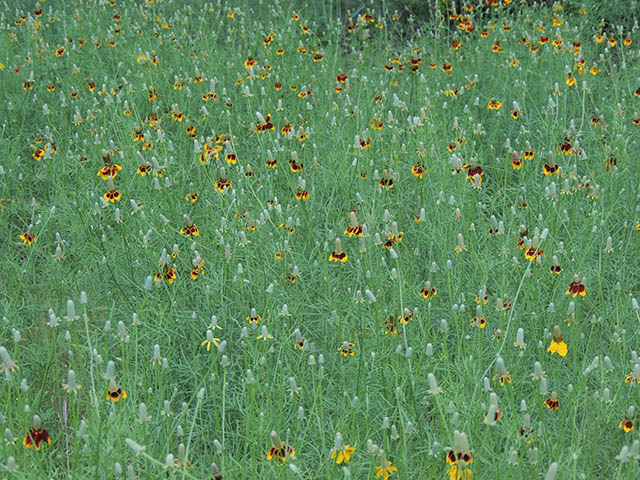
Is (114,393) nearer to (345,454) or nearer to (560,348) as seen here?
(345,454)

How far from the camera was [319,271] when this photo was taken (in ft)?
12.5

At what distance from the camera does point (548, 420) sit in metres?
2.97

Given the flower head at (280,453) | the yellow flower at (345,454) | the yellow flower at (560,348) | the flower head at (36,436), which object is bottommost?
the yellow flower at (345,454)

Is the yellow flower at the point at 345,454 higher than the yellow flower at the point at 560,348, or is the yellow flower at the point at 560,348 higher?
the yellow flower at the point at 560,348

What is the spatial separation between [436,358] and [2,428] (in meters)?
1.57

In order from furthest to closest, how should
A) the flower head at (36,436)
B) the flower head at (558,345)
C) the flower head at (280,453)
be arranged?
1. the flower head at (558,345)
2. the flower head at (280,453)
3. the flower head at (36,436)

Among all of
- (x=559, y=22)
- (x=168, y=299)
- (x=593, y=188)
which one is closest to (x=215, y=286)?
(x=168, y=299)

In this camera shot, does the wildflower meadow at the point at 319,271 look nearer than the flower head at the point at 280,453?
No

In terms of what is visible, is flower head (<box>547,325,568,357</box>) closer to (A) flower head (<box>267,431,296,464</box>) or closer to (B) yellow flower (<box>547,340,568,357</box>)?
(B) yellow flower (<box>547,340,568,357</box>)

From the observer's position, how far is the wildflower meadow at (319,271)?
2.68 metres

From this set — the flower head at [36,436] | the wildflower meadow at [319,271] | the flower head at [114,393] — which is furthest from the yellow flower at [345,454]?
the flower head at [36,436]

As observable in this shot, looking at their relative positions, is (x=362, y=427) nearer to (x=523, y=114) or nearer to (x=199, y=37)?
(x=523, y=114)

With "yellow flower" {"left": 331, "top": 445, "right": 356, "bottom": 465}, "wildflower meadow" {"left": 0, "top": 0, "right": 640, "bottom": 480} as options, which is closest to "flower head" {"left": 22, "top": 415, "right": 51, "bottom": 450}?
"wildflower meadow" {"left": 0, "top": 0, "right": 640, "bottom": 480}

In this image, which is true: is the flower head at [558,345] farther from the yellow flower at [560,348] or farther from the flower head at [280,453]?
the flower head at [280,453]
